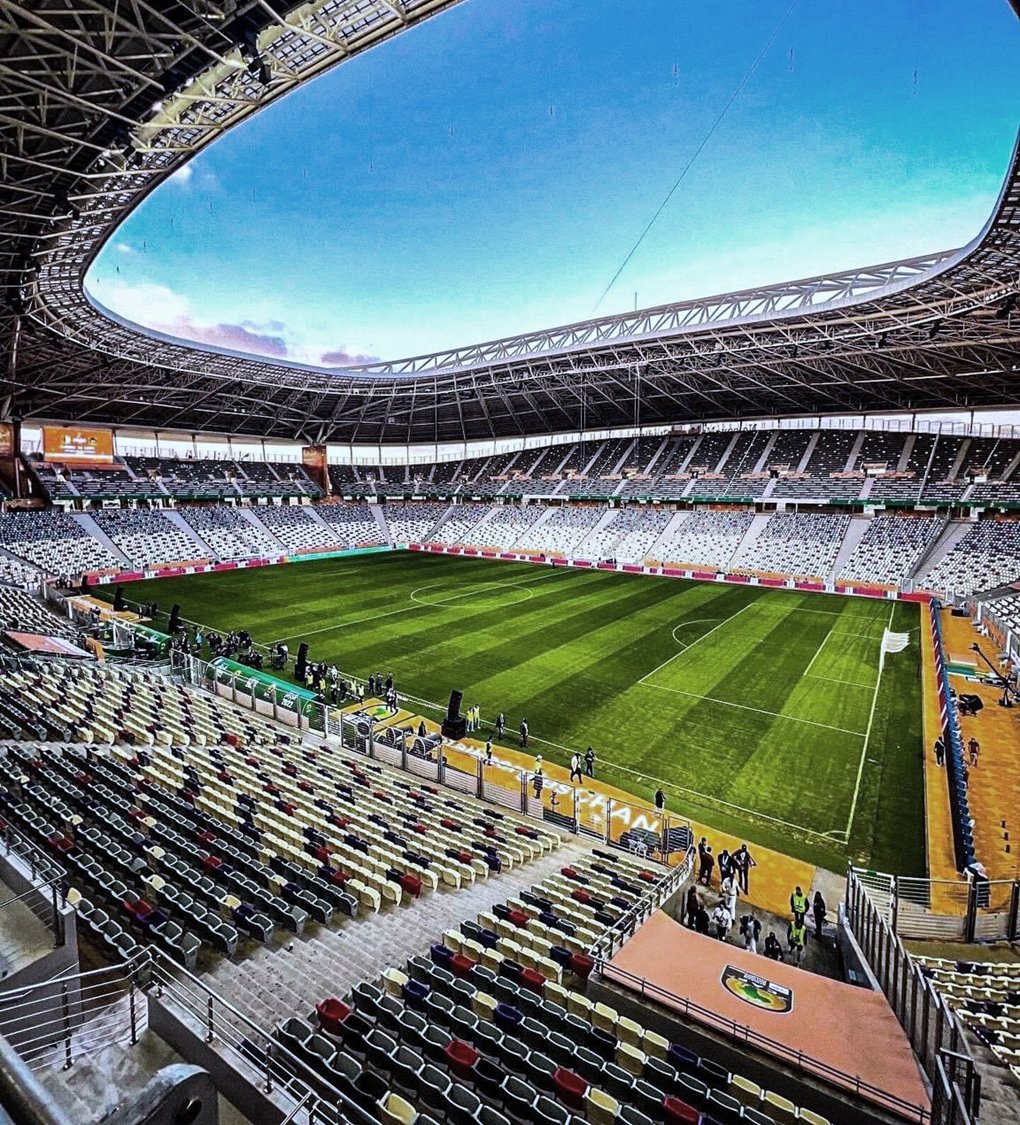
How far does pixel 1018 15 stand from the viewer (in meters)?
13.2

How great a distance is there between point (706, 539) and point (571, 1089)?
56.2 meters

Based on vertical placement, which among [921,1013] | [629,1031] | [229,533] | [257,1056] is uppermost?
[229,533]

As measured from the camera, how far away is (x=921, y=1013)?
7684 millimetres

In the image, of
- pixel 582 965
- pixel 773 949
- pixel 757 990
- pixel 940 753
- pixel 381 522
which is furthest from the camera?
pixel 381 522

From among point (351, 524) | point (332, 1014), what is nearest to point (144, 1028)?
point (332, 1014)

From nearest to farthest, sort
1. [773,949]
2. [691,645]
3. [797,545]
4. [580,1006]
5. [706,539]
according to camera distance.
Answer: [580,1006], [773,949], [691,645], [797,545], [706,539]

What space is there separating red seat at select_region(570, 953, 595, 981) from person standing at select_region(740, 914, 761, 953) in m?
4.11

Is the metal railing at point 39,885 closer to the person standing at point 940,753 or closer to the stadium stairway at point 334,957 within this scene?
the stadium stairway at point 334,957

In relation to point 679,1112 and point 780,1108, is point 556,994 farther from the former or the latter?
point 780,1108

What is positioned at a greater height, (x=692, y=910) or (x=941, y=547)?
(x=941, y=547)

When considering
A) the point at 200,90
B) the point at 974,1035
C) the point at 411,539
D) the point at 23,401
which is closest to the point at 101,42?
the point at 200,90

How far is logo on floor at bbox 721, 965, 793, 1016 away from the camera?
8492 millimetres

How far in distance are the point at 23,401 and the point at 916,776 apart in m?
65.6

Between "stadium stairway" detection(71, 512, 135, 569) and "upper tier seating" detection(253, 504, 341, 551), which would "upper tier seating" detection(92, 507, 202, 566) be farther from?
"upper tier seating" detection(253, 504, 341, 551)
